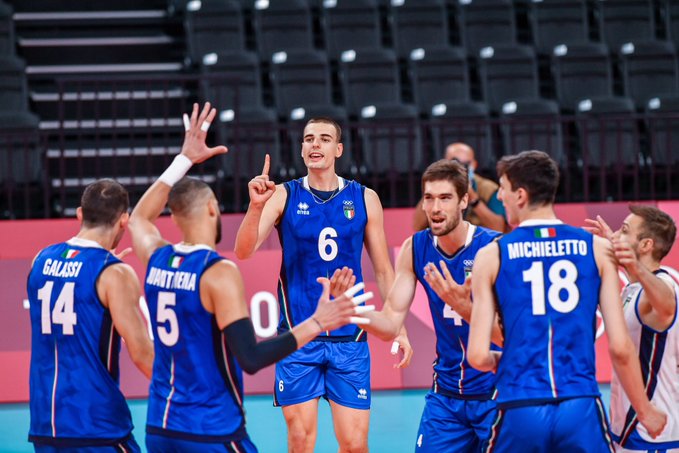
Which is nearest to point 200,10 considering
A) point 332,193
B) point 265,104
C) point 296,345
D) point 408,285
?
point 265,104

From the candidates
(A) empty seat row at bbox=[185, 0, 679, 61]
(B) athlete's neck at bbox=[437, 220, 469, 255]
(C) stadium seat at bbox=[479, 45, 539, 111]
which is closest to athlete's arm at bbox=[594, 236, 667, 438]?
(B) athlete's neck at bbox=[437, 220, 469, 255]

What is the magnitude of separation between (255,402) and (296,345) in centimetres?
572

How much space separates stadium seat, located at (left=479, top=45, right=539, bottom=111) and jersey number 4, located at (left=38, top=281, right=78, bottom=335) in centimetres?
1025

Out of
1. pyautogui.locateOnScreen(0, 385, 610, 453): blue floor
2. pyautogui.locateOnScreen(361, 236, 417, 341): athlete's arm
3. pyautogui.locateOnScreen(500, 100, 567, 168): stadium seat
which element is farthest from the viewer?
pyautogui.locateOnScreen(500, 100, 567, 168): stadium seat

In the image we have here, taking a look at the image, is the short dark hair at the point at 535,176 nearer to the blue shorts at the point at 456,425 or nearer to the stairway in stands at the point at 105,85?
the blue shorts at the point at 456,425

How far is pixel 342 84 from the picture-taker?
14070 mm

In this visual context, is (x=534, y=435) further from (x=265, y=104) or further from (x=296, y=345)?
(x=265, y=104)

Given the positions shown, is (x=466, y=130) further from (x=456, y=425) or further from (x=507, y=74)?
(x=456, y=425)

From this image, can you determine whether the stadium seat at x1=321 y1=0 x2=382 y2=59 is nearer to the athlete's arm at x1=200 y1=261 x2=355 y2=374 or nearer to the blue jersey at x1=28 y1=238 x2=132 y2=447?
the blue jersey at x1=28 y1=238 x2=132 y2=447

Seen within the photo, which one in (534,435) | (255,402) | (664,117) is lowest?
(255,402)

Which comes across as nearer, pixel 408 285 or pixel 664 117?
pixel 408 285

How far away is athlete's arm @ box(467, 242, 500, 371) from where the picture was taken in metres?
4.35

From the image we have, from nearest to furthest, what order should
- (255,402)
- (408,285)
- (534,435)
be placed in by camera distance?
(534,435) → (408,285) → (255,402)

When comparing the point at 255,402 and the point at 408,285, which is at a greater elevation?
the point at 408,285
